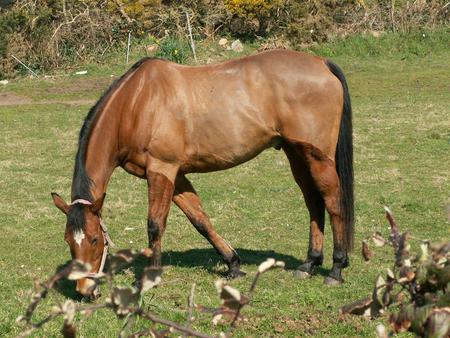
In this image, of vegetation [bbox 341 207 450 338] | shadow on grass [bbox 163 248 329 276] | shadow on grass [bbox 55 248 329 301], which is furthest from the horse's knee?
vegetation [bbox 341 207 450 338]

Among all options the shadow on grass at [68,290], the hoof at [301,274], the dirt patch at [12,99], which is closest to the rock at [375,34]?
the dirt patch at [12,99]

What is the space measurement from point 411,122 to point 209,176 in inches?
207

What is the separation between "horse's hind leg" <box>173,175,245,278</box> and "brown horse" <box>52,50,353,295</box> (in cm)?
11

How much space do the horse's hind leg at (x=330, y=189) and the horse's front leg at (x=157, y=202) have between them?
105 centimetres

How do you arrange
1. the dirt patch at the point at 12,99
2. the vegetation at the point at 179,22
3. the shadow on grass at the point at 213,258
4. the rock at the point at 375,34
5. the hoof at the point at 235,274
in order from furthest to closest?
1. the rock at the point at 375,34
2. the vegetation at the point at 179,22
3. the dirt patch at the point at 12,99
4. the shadow on grass at the point at 213,258
5. the hoof at the point at 235,274

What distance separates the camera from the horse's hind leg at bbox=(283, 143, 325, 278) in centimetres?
699

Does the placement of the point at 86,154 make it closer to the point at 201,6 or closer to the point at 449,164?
the point at 449,164

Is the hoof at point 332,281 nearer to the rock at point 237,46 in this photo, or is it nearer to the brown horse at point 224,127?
the brown horse at point 224,127

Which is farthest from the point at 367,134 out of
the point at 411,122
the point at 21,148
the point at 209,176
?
the point at 21,148

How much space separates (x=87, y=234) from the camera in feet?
20.3

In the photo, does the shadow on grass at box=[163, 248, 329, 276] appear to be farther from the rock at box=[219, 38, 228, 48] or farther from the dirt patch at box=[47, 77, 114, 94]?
the rock at box=[219, 38, 228, 48]

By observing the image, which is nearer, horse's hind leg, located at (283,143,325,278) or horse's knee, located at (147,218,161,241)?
horse's knee, located at (147,218,161,241)

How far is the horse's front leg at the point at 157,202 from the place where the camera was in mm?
6711

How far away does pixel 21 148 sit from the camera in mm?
14305
